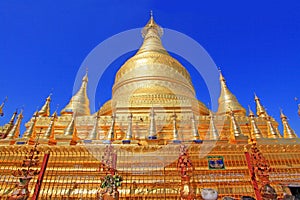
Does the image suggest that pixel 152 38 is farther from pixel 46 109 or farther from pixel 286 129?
pixel 286 129

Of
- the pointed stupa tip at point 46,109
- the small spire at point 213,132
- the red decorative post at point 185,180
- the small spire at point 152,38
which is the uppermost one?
the small spire at point 152,38

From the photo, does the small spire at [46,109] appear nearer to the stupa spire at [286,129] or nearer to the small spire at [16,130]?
A: the small spire at [16,130]

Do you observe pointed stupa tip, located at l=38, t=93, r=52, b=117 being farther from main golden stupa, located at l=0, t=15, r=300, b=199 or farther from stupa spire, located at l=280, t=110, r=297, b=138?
stupa spire, located at l=280, t=110, r=297, b=138

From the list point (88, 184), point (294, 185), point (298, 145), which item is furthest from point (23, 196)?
point (298, 145)

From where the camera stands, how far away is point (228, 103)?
1614 cm

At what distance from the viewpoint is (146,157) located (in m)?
7.38

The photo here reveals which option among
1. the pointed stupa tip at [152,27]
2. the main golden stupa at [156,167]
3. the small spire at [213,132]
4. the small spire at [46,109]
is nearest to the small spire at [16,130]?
the main golden stupa at [156,167]

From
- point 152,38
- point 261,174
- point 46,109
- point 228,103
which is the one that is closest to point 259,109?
point 228,103

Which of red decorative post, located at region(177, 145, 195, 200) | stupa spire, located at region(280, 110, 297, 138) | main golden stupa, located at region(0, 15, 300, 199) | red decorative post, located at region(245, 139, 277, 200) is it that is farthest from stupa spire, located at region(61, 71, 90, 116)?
stupa spire, located at region(280, 110, 297, 138)

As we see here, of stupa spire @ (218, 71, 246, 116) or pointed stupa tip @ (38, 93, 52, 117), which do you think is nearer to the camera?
pointed stupa tip @ (38, 93, 52, 117)

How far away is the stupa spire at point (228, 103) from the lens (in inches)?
605

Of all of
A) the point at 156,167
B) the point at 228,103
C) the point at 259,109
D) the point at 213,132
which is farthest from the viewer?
the point at 228,103

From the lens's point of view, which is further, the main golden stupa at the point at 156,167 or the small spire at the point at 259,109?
the small spire at the point at 259,109

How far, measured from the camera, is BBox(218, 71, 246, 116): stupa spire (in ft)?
50.4
